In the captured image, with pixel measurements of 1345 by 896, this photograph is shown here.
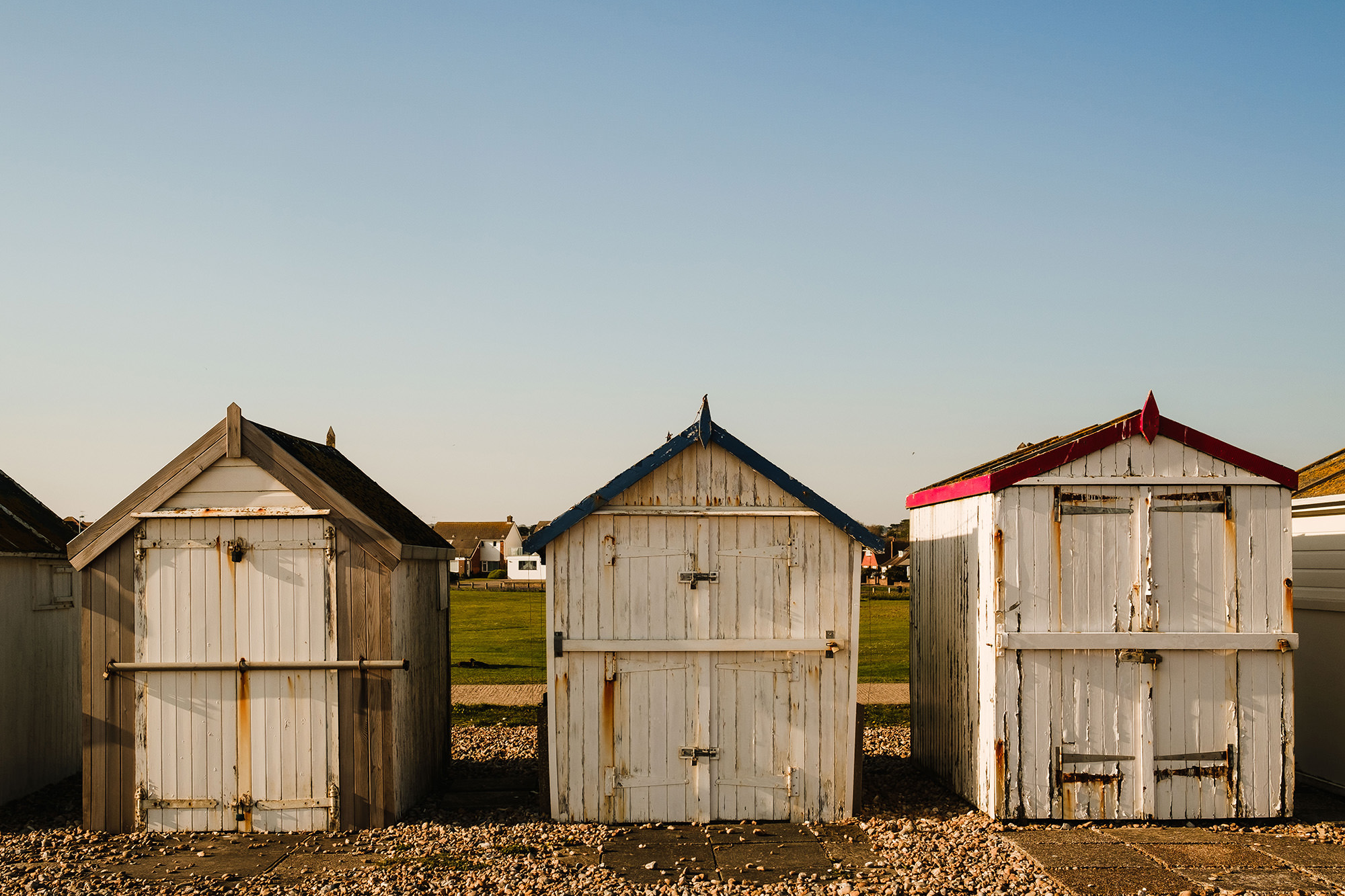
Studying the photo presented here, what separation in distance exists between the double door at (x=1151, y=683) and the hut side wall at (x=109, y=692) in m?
9.27

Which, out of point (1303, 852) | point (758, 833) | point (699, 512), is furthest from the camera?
point (699, 512)

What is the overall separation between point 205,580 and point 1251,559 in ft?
35.1

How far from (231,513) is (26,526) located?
4.32 metres

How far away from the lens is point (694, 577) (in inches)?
392

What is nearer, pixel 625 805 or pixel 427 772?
pixel 625 805

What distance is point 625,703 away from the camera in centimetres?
991

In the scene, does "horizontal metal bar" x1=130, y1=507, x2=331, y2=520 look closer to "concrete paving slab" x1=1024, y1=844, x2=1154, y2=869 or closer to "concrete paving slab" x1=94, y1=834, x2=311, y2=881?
"concrete paving slab" x1=94, y1=834, x2=311, y2=881

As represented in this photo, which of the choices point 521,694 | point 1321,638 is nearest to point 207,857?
point 521,694

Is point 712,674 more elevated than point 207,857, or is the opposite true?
point 712,674

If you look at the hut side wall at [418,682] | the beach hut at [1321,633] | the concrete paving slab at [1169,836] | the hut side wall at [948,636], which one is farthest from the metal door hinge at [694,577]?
the beach hut at [1321,633]

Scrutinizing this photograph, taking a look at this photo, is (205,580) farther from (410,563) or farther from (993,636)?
(993,636)

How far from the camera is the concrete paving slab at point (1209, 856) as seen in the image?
340 inches

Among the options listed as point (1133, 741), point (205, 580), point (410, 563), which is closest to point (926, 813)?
point (1133, 741)

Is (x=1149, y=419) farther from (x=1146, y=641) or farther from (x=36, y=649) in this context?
(x=36, y=649)
